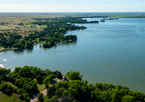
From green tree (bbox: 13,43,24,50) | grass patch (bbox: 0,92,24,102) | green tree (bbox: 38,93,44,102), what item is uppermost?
green tree (bbox: 13,43,24,50)

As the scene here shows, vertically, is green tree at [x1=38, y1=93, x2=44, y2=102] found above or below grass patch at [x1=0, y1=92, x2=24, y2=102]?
above

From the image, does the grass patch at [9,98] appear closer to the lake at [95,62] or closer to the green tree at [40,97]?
the green tree at [40,97]

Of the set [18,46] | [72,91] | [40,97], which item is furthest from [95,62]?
[18,46]

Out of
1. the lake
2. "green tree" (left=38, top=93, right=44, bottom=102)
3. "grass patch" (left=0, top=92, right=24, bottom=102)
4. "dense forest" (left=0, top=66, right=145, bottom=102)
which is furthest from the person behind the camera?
the lake

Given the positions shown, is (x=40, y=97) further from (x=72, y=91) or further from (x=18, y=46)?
(x=18, y=46)

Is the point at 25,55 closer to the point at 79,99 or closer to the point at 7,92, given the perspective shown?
the point at 7,92

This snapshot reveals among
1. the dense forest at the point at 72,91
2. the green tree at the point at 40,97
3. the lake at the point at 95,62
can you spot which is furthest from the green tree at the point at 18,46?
the green tree at the point at 40,97

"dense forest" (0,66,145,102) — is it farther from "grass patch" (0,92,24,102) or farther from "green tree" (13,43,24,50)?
"green tree" (13,43,24,50)

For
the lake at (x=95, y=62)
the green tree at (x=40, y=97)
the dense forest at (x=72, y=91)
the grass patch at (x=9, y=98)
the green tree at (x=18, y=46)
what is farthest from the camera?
the green tree at (x=18, y=46)

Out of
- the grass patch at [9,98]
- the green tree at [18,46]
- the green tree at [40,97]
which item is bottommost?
the grass patch at [9,98]

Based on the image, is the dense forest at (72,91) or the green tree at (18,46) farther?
the green tree at (18,46)

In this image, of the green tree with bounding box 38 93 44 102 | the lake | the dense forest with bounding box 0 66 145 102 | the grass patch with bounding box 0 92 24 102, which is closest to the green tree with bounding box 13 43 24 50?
the lake
